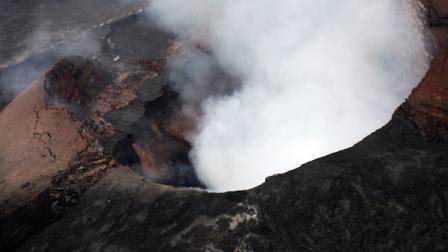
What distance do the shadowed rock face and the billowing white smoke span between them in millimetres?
1955

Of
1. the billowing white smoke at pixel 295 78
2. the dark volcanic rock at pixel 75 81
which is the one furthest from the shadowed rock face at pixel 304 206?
the dark volcanic rock at pixel 75 81

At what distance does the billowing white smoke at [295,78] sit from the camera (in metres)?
8.05

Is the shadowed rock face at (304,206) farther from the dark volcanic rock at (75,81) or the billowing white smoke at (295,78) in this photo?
the dark volcanic rock at (75,81)

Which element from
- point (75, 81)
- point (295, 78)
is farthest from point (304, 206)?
point (75, 81)

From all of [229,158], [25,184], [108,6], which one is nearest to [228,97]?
[229,158]

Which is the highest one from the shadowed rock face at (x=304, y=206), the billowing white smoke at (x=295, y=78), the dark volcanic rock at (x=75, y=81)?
the dark volcanic rock at (x=75, y=81)

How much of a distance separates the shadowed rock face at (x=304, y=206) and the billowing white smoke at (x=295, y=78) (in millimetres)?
1955

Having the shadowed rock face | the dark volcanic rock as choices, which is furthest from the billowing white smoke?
the dark volcanic rock

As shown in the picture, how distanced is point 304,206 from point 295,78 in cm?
569

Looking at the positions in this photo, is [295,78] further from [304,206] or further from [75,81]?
[304,206]

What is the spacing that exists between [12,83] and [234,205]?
808 centimetres

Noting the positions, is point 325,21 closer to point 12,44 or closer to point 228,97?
point 228,97

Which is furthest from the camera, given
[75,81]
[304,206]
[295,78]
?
[295,78]

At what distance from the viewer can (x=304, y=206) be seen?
4566 mm
